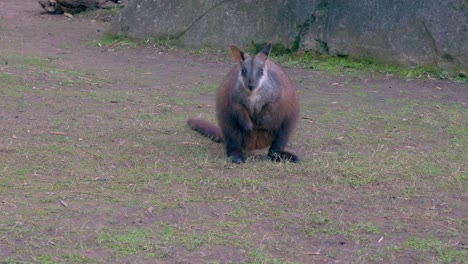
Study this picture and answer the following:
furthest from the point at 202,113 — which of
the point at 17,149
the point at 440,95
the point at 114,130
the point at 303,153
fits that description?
the point at 440,95

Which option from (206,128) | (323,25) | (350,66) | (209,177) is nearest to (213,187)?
(209,177)

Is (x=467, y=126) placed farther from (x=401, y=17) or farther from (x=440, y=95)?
(x=401, y=17)

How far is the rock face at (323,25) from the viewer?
31.5 ft

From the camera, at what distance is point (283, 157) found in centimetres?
596

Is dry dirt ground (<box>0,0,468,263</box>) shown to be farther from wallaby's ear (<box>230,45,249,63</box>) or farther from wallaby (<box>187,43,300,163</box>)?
wallaby's ear (<box>230,45,249,63</box>)

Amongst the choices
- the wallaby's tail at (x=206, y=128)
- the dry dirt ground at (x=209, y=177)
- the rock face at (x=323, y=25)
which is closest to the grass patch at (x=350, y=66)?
the rock face at (x=323, y=25)

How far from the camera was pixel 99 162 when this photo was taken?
5.77m

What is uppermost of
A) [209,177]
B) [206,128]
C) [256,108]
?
[256,108]

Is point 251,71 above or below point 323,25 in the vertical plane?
above

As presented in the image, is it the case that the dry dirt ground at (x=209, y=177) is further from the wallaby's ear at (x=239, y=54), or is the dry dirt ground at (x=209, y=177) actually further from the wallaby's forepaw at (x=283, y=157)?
the wallaby's ear at (x=239, y=54)

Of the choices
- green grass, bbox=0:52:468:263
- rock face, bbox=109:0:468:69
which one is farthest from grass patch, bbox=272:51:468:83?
green grass, bbox=0:52:468:263

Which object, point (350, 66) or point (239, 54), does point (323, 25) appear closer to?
point (350, 66)

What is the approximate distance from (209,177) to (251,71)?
85 centimetres

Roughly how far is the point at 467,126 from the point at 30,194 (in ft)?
13.7
